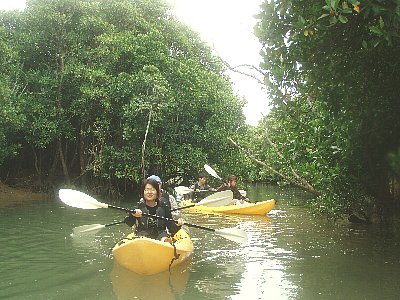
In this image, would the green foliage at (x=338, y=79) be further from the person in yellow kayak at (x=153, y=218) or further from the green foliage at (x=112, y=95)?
the green foliage at (x=112, y=95)

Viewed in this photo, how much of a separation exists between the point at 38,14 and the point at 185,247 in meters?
14.8

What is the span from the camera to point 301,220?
11906mm

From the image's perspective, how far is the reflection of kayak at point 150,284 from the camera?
5098 millimetres

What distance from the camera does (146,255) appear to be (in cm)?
552

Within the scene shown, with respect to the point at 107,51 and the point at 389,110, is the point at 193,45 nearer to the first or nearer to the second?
the point at 107,51

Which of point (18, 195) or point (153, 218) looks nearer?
point (153, 218)

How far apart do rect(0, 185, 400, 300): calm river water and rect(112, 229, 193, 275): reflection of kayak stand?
5.7 inches

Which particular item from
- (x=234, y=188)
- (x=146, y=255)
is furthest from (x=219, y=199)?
(x=234, y=188)

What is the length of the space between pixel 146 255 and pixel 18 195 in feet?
48.1

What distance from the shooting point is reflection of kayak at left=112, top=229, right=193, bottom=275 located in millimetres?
5496

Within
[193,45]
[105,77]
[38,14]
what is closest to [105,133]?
[105,77]

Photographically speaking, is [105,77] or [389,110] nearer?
[389,110]

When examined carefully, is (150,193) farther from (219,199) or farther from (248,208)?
(248,208)

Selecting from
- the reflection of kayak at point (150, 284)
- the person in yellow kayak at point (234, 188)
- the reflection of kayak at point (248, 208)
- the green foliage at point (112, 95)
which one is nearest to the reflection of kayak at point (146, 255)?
the reflection of kayak at point (150, 284)
